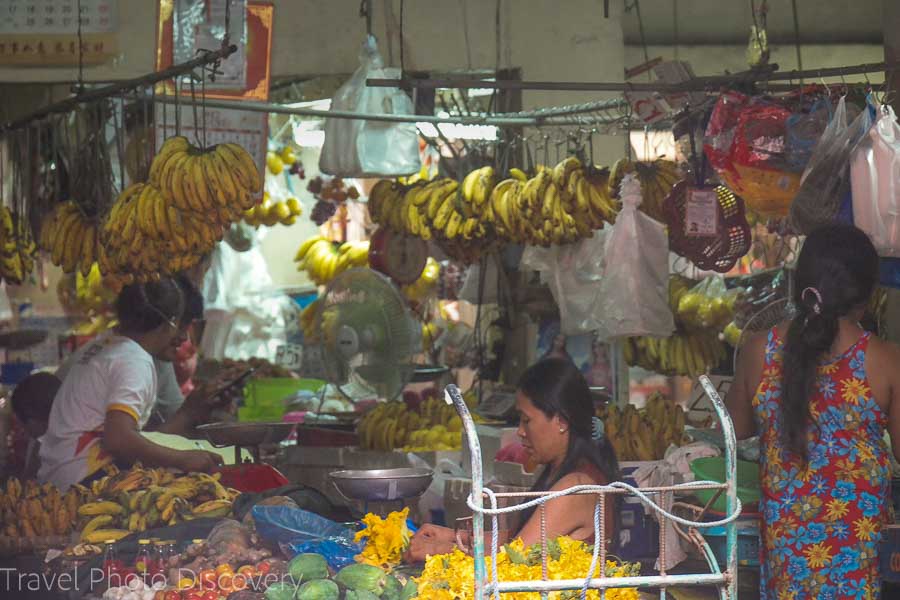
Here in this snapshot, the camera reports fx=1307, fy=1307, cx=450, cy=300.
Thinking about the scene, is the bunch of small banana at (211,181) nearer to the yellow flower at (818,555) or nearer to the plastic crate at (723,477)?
the plastic crate at (723,477)

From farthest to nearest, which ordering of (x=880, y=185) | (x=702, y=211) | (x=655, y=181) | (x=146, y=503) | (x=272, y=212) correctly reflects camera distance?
(x=272, y=212) < (x=655, y=181) < (x=702, y=211) < (x=146, y=503) < (x=880, y=185)

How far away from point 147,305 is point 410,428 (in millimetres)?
1645

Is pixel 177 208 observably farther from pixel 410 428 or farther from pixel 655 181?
pixel 655 181

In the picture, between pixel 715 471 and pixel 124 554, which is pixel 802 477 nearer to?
pixel 715 471

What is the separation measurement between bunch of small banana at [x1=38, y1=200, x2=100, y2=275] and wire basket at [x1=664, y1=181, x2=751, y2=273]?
2.45m

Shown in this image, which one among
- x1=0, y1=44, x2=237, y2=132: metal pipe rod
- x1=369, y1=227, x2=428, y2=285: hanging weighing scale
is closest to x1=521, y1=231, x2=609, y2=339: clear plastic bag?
x1=369, y1=227, x2=428, y2=285: hanging weighing scale

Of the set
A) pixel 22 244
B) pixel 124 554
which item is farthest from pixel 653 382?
pixel 124 554

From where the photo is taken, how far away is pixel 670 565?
4234 mm

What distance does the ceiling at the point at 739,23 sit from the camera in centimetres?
824

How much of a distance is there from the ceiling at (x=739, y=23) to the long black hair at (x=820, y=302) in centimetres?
476

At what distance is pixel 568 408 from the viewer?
3.97 metres

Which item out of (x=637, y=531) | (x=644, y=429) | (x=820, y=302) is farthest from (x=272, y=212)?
(x=820, y=302)

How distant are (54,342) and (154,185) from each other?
271 inches

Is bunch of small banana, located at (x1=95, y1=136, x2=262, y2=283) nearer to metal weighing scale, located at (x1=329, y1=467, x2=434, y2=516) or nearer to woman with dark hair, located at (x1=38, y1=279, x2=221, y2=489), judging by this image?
woman with dark hair, located at (x1=38, y1=279, x2=221, y2=489)
